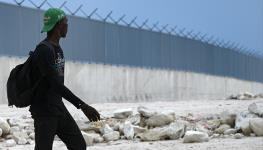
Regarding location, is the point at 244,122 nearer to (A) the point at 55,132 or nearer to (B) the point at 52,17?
(A) the point at 55,132

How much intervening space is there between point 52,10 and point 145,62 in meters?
20.8

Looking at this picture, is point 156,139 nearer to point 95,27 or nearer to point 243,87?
point 95,27

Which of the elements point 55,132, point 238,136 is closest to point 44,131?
point 55,132

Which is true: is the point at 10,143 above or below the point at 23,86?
below

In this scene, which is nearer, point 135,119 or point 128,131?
point 128,131

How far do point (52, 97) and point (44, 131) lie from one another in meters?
0.25

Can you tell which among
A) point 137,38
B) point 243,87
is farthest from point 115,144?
point 243,87

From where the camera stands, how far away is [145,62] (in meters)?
25.5

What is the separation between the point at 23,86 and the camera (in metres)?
4.59

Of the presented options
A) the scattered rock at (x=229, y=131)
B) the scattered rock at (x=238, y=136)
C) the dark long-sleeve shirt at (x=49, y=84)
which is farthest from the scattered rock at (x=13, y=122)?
the dark long-sleeve shirt at (x=49, y=84)

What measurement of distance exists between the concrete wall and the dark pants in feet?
40.6

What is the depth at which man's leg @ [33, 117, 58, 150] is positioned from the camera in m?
4.68

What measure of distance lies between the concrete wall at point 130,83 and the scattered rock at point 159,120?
6.92 meters

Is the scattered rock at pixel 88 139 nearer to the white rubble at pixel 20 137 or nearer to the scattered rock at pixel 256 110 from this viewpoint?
the white rubble at pixel 20 137
